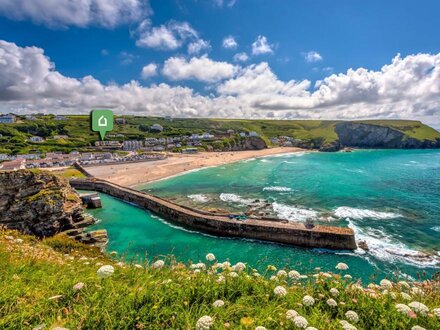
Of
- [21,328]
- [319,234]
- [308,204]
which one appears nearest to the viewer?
[21,328]

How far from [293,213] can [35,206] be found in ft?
102

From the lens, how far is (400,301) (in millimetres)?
4852

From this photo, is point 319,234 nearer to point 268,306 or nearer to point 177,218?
point 177,218

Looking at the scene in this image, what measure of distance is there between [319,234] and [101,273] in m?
24.7

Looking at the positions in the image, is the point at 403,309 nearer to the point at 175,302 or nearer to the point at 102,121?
the point at 175,302

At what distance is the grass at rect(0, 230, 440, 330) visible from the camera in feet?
11.6

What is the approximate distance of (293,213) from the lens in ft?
110

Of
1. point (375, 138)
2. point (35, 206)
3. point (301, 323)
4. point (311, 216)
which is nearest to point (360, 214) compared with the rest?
point (311, 216)

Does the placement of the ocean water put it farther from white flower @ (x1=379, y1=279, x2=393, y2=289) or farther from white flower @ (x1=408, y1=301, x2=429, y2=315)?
white flower @ (x1=408, y1=301, x2=429, y2=315)

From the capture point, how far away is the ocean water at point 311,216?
21.7 metres

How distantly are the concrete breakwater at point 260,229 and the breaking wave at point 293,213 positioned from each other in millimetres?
3630

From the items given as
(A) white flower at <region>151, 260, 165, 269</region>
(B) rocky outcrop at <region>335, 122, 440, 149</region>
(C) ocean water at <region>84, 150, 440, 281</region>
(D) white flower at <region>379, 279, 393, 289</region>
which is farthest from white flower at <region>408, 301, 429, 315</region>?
(B) rocky outcrop at <region>335, 122, 440, 149</region>

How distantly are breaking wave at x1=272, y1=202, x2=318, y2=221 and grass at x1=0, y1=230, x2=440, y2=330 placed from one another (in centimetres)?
2670

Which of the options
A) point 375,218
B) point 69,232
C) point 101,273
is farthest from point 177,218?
point 101,273
